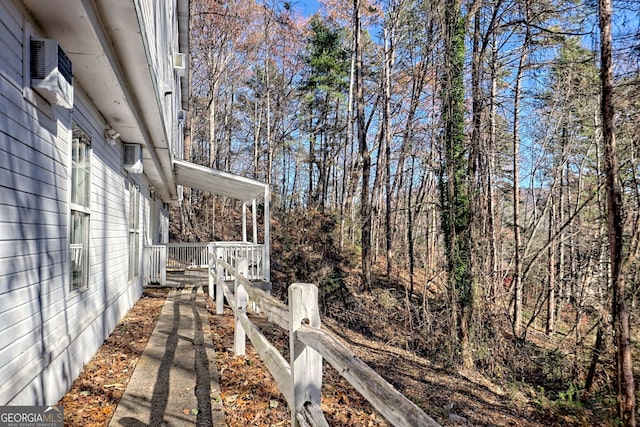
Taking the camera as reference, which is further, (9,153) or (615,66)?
(615,66)

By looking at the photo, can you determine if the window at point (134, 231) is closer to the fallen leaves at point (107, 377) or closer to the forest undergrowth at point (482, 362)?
the fallen leaves at point (107, 377)

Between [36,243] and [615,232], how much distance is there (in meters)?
8.82

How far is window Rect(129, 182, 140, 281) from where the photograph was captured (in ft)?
27.6

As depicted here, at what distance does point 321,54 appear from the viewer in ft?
73.3

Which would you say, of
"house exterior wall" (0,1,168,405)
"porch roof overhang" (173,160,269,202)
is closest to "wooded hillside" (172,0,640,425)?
"porch roof overhang" (173,160,269,202)

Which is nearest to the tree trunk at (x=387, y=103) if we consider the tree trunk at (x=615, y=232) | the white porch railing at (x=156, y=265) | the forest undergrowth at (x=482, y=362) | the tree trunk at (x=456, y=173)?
the forest undergrowth at (x=482, y=362)

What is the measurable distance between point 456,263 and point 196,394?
7.15 meters

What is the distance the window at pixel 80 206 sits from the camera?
4418 millimetres

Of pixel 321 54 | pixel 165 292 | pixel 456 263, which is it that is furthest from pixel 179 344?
pixel 321 54

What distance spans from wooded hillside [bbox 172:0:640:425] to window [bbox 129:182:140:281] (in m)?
6.45

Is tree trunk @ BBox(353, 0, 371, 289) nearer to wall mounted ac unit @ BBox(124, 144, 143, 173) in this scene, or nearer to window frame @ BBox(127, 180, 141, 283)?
window frame @ BBox(127, 180, 141, 283)

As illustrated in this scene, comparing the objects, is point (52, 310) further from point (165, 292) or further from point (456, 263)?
point (456, 263)

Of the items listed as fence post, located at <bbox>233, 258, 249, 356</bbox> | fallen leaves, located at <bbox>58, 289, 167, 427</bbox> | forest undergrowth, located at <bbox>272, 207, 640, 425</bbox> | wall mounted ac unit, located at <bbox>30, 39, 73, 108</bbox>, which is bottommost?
forest undergrowth, located at <bbox>272, 207, 640, 425</bbox>

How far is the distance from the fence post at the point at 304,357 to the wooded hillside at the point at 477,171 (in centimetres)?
724
